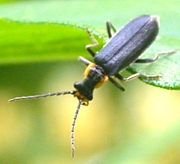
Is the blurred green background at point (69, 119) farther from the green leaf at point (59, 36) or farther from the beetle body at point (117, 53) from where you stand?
the green leaf at point (59, 36)

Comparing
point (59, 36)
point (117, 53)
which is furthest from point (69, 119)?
point (59, 36)

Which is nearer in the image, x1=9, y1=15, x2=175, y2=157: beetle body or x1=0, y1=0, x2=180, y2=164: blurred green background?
x1=9, y1=15, x2=175, y2=157: beetle body

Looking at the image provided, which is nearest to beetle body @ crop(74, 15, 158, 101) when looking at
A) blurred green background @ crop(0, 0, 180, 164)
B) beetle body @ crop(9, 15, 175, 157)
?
beetle body @ crop(9, 15, 175, 157)

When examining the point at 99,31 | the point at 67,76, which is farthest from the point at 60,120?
the point at 99,31

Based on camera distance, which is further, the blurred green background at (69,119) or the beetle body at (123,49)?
the blurred green background at (69,119)

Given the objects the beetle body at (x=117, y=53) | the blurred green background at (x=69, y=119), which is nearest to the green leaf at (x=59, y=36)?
the beetle body at (x=117, y=53)

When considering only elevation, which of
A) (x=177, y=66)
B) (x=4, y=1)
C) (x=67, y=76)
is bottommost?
(x=67, y=76)

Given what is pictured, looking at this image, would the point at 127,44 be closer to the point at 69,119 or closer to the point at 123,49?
the point at 123,49

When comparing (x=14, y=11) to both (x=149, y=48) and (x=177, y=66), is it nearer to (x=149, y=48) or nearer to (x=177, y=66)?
(x=149, y=48)

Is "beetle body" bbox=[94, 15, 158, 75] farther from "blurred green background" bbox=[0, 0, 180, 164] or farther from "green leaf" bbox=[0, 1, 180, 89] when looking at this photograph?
"blurred green background" bbox=[0, 0, 180, 164]
